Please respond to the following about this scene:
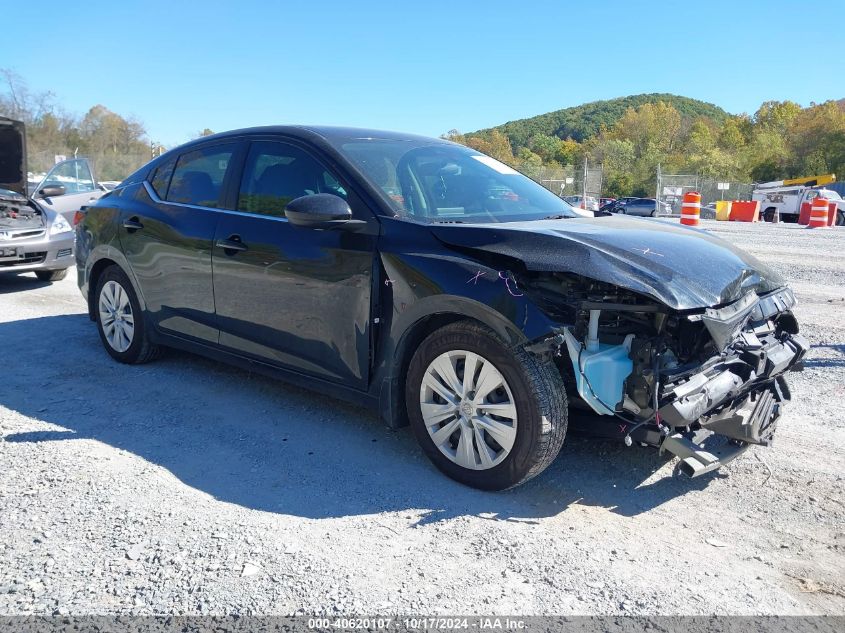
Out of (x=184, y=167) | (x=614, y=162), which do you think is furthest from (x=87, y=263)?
(x=614, y=162)

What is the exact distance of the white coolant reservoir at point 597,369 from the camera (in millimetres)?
2973

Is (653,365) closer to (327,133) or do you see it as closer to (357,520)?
(357,520)

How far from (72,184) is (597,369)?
11.1 m

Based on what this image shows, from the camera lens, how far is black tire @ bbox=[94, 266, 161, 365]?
5109 mm

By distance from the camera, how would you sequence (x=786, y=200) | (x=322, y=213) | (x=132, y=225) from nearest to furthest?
(x=322, y=213) → (x=132, y=225) → (x=786, y=200)

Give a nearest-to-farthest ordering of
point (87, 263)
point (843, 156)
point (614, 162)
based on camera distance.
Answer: point (87, 263), point (843, 156), point (614, 162)

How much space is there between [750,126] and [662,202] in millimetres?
66225

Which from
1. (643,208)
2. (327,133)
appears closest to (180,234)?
(327,133)

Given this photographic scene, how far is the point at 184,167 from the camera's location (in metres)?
4.93

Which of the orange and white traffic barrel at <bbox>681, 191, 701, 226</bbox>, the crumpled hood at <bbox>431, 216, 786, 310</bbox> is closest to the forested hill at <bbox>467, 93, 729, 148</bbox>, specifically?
the orange and white traffic barrel at <bbox>681, 191, 701, 226</bbox>

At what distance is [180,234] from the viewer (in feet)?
15.2

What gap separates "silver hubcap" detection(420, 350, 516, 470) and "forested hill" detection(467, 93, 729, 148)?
119m

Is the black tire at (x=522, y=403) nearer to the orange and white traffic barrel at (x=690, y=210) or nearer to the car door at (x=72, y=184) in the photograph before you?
the car door at (x=72, y=184)

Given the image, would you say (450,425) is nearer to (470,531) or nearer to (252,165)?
(470,531)
